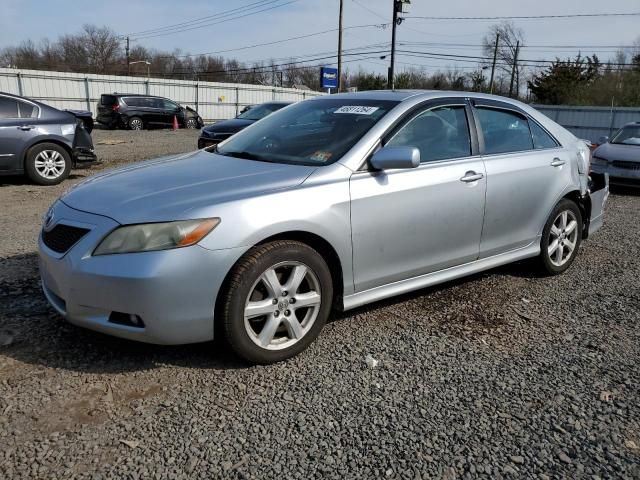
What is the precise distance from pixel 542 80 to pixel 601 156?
37.1 meters

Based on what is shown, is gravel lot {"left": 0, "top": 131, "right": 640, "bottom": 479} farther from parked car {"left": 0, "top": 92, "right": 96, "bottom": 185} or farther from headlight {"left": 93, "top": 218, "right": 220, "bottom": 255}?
parked car {"left": 0, "top": 92, "right": 96, "bottom": 185}

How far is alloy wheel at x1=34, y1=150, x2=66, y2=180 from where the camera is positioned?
8883mm

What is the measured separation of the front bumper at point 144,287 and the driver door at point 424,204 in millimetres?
926

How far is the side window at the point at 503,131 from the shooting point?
4.25 m

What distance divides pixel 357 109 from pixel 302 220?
1252mm

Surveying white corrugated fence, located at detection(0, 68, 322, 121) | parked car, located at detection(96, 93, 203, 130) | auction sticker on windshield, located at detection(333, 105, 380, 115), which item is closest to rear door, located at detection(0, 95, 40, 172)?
auction sticker on windshield, located at detection(333, 105, 380, 115)

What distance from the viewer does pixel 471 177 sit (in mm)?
3914

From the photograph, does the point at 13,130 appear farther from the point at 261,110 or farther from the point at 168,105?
the point at 168,105

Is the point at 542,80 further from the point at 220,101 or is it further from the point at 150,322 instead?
the point at 150,322

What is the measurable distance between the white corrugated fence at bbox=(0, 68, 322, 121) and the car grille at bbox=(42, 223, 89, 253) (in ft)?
83.1

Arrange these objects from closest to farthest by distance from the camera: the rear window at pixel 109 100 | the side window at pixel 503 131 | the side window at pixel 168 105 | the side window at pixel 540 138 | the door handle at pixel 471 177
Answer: the door handle at pixel 471 177, the side window at pixel 503 131, the side window at pixel 540 138, the rear window at pixel 109 100, the side window at pixel 168 105

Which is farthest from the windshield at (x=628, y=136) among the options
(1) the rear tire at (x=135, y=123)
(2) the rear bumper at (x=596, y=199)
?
(1) the rear tire at (x=135, y=123)

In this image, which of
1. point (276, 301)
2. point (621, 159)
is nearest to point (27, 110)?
point (276, 301)

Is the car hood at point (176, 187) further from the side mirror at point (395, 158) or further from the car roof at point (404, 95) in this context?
the car roof at point (404, 95)
